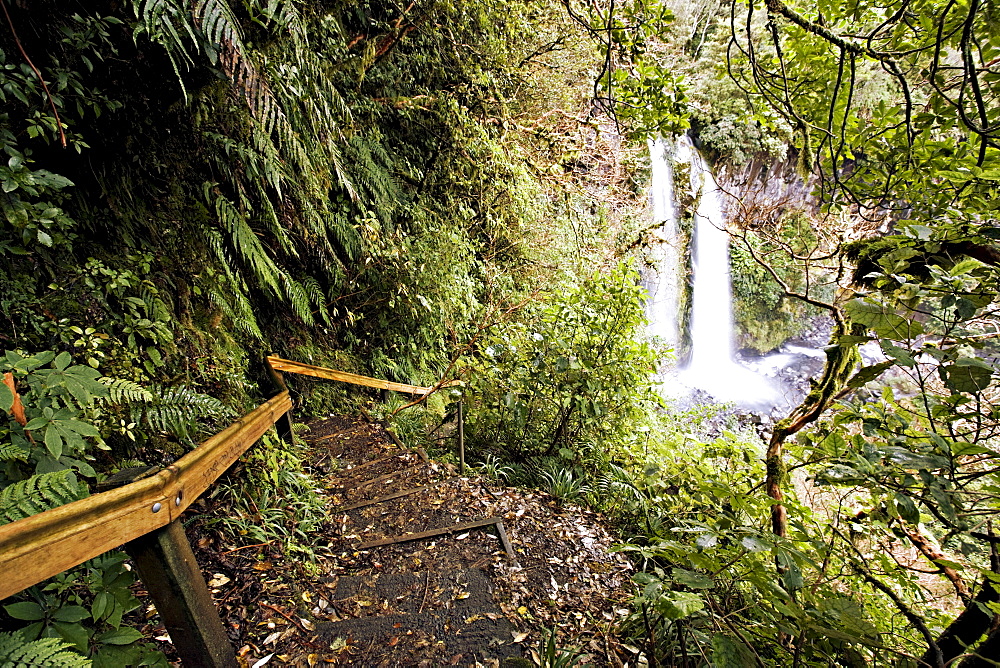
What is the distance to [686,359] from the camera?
1372cm

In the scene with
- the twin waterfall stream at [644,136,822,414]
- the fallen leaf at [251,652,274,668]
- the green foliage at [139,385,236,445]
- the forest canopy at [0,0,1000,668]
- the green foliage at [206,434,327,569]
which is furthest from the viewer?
the twin waterfall stream at [644,136,822,414]

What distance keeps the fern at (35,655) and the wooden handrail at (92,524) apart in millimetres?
220

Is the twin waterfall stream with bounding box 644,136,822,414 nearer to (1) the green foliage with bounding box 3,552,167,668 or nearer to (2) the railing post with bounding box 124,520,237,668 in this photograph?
(2) the railing post with bounding box 124,520,237,668

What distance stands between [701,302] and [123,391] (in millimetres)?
14079

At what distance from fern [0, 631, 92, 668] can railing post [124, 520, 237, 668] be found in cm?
34

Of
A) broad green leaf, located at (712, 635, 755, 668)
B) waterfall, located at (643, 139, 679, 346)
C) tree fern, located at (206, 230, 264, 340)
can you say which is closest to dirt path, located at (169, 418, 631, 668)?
broad green leaf, located at (712, 635, 755, 668)

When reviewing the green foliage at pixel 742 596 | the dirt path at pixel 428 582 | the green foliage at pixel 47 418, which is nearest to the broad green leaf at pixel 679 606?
the green foliage at pixel 742 596

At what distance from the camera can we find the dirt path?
2482mm

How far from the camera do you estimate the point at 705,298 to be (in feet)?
46.2

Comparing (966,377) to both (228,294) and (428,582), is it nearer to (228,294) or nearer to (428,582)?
(428,582)

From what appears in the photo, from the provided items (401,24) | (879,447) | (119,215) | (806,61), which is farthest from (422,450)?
(401,24)

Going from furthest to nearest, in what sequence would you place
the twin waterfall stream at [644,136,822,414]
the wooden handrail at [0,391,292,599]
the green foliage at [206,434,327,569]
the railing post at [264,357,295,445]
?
the twin waterfall stream at [644,136,822,414]
the railing post at [264,357,295,445]
the green foliage at [206,434,327,569]
the wooden handrail at [0,391,292,599]

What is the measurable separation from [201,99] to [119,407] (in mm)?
2364

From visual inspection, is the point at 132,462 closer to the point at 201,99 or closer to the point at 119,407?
the point at 119,407
